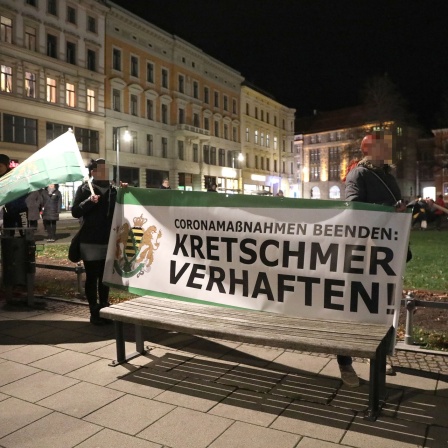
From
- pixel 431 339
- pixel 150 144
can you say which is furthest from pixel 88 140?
pixel 431 339

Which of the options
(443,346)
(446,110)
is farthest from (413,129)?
(443,346)

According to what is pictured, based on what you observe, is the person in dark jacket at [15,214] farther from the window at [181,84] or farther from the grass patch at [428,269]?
the window at [181,84]

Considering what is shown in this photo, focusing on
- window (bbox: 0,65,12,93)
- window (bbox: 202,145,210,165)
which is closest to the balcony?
window (bbox: 202,145,210,165)

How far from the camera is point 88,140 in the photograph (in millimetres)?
41938

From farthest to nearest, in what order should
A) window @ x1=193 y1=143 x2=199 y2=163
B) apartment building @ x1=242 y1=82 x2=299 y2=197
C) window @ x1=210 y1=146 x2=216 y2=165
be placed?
apartment building @ x1=242 y1=82 x2=299 y2=197 → window @ x1=210 y1=146 x2=216 y2=165 → window @ x1=193 y1=143 x2=199 y2=163

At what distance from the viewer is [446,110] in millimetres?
47312

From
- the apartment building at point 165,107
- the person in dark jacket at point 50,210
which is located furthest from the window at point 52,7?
the person in dark jacket at point 50,210

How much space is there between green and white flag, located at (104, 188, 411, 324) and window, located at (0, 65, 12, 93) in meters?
34.1

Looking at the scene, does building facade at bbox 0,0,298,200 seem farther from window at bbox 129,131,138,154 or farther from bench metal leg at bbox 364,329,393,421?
bench metal leg at bbox 364,329,393,421

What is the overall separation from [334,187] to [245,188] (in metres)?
32.3

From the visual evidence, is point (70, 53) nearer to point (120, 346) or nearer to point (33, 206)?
point (33, 206)

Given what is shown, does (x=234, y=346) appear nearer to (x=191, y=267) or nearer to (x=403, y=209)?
(x=191, y=267)

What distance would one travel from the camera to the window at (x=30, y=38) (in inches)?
1430

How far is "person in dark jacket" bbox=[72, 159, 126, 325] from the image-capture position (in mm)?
5973
